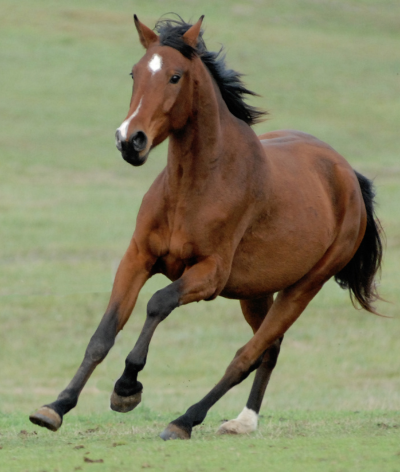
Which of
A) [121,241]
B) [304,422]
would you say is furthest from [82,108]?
[304,422]

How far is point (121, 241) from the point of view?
67.2 feet

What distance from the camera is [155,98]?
5742 millimetres

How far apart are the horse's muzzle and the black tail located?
337 centimetres

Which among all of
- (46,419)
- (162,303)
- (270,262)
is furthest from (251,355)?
(46,419)

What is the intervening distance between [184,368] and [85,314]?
244 cm

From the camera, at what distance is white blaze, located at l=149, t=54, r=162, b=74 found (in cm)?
579

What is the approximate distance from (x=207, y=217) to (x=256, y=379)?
2.02 m

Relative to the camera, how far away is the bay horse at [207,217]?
231 inches

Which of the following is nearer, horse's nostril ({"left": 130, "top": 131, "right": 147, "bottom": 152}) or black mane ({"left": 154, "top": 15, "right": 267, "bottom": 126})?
horse's nostril ({"left": 130, "top": 131, "right": 147, "bottom": 152})

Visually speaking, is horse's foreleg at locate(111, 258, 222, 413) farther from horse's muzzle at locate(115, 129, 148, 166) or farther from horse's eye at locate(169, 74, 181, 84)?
horse's eye at locate(169, 74, 181, 84)

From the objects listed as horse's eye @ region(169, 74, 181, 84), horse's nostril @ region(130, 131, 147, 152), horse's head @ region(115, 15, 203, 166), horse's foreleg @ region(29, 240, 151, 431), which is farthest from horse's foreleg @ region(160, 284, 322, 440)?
horse's eye @ region(169, 74, 181, 84)

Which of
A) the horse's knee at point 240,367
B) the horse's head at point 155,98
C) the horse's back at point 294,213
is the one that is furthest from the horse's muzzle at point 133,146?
Answer: the horse's knee at point 240,367

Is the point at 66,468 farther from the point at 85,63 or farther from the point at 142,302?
the point at 85,63

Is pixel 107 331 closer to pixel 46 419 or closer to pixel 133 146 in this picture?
pixel 46 419
